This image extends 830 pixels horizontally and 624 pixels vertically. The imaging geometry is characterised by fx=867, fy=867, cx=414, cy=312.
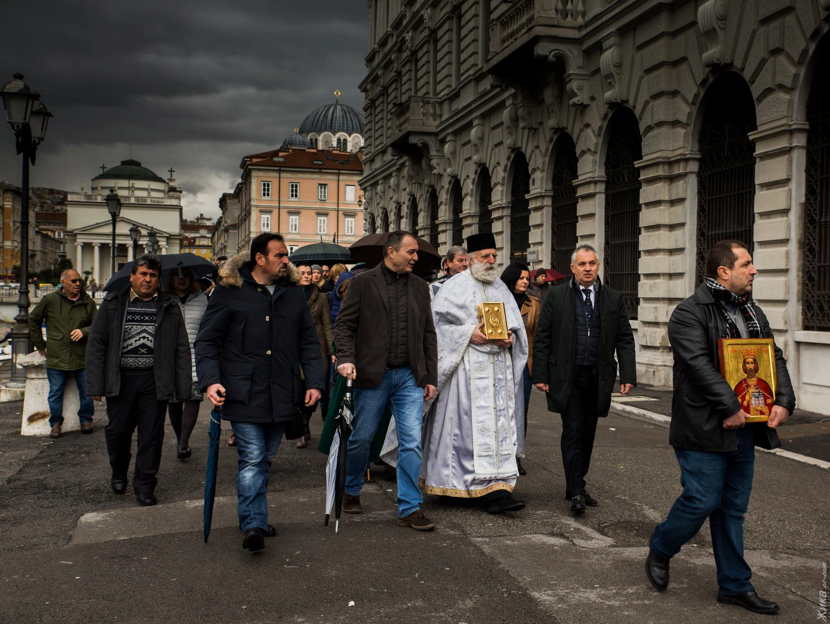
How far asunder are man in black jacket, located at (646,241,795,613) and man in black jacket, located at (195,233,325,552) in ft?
7.41

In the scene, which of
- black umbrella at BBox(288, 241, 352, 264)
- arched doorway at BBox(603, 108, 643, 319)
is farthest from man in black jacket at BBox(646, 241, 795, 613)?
arched doorway at BBox(603, 108, 643, 319)

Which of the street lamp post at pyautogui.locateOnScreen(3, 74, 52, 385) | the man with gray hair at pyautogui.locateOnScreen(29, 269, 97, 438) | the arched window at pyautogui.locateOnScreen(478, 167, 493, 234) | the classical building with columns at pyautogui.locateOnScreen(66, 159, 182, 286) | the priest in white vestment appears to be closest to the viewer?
the priest in white vestment

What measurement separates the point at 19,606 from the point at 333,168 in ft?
299

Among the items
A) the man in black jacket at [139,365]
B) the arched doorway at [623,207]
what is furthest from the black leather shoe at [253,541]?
the arched doorway at [623,207]

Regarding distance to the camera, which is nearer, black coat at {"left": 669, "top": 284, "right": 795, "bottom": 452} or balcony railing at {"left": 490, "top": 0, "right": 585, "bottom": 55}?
black coat at {"left": 669, "top": 284, "right": 795, "bottom": 452}

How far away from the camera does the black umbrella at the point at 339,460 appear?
5441 mm

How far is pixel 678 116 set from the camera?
14.8m

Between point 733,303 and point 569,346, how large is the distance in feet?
6.66

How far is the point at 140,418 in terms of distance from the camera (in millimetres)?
6762

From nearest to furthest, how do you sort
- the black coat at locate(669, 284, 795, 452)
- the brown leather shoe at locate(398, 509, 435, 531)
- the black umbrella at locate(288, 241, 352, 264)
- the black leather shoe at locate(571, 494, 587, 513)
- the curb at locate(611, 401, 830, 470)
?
the black coat at locate(669, 284, 795, 452) < the brown leather shoe at locate(398, 509, 435, 531) < the black leather shoe at locate(571, 494, 587, 513) < the curb at locate(611, 401, 830, 470) < the black umbrella at locate(288, 241, 352, 264)

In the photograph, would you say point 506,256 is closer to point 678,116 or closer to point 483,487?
point 678,116

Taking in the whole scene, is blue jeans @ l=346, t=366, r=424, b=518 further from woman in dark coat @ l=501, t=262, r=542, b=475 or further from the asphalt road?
woman in dark coat @ l=501, t=262, r=542, b=475

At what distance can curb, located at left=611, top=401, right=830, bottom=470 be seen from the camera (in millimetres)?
8312

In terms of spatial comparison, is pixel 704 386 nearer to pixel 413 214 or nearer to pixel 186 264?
pixel 186 264
